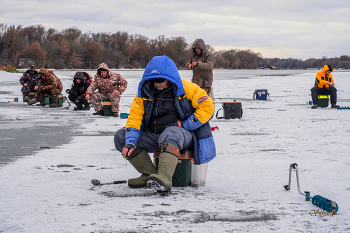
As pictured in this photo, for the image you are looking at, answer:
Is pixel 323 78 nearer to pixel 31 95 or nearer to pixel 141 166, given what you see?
pixel 141 166

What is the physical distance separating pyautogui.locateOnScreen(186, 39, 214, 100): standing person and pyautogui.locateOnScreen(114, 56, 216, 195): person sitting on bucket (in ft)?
14.7

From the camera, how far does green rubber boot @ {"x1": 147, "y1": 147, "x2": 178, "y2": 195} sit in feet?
11.1

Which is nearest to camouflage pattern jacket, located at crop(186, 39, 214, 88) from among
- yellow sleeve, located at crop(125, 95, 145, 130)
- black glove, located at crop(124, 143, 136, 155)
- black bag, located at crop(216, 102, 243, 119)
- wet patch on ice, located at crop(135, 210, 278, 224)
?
black bag, located at crop(216, 102, 243, 119)

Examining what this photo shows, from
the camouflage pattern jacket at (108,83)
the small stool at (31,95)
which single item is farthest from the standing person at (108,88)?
the small stool at (31,95)

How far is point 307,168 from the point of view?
4.61 metres

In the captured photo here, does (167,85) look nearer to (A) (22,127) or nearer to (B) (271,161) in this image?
(B) (271,161)

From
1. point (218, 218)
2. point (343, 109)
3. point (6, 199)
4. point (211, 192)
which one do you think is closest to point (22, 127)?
point (6, 199)

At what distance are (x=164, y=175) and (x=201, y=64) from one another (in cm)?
510

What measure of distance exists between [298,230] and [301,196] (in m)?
0.84

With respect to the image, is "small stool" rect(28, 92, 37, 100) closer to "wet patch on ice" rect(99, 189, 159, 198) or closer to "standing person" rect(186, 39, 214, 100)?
"standing person" rect(186, 39, 214, 100)

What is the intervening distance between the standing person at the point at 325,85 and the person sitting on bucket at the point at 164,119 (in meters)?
8.84

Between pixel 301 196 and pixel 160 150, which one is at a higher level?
pixel 160 150

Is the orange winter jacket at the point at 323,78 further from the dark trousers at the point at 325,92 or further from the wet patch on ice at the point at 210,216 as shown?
the wet patch on ice at the point at 210,216

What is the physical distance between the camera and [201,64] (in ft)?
27.3
